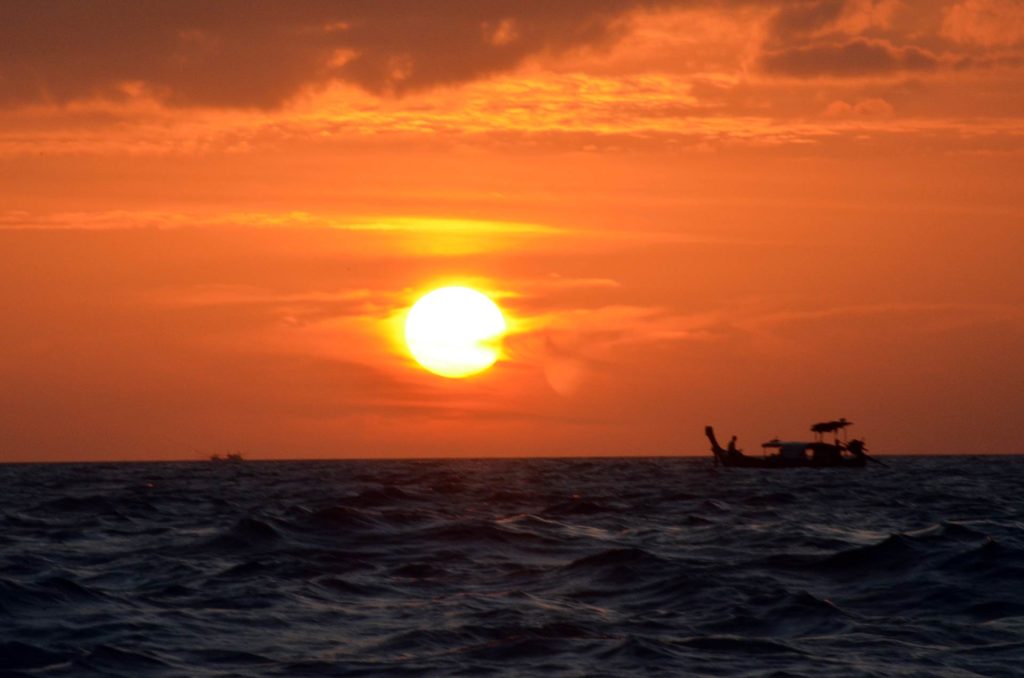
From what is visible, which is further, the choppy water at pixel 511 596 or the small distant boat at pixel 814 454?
the small distant boat at pixel 814 454

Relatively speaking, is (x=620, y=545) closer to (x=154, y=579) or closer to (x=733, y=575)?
(x=733, y=575)

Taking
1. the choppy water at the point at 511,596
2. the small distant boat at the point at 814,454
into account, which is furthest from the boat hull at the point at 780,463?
the choppy water at the point at 511,596

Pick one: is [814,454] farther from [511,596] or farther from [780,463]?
[511,596]

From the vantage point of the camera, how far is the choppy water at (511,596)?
67.7ft

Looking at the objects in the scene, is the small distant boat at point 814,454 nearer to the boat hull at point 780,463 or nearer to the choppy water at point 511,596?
the boat hull at point 780,463

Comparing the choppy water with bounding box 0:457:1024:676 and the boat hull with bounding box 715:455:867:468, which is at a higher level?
the boat hull with bounding box 715:455:867:468

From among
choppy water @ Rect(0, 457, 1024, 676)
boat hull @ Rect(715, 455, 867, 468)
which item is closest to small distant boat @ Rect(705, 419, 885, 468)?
boat hull @ Rect(715, 455, 867, 468)

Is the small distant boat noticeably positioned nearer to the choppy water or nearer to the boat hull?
the boat hull

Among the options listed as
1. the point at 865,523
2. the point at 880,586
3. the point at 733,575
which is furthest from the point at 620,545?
the point at 865,523

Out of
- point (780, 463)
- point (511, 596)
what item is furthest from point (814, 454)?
point (511, 596)

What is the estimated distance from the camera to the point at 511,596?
87.6ft

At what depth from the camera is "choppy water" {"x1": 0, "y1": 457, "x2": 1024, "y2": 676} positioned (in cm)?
2062

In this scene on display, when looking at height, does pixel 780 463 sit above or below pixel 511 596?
above

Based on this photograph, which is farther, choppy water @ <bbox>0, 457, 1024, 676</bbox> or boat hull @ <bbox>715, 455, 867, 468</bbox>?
boat hull @ <bbox>715, 455, 867, 468</bbox>
